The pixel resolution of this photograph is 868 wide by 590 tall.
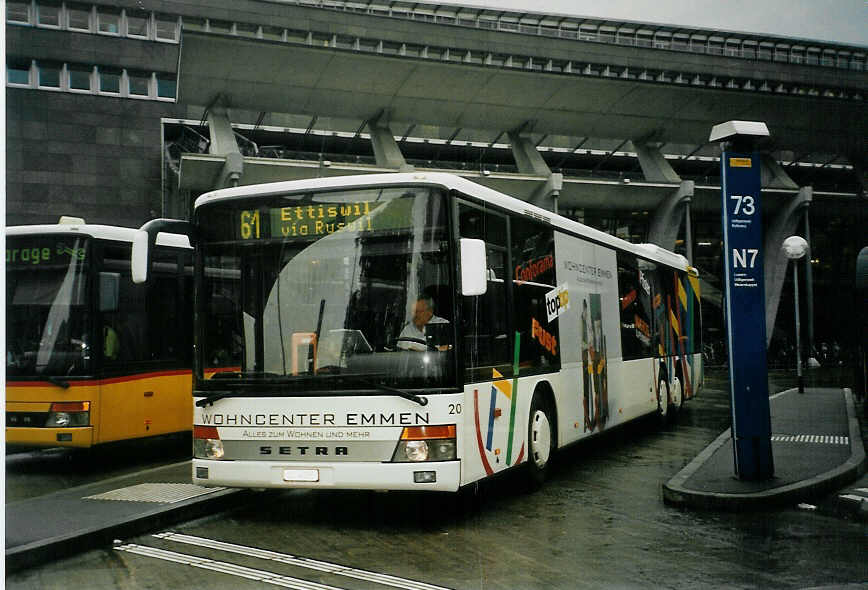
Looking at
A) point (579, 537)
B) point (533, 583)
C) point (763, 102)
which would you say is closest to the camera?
point (533, 583)

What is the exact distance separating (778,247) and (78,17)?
6476 mm

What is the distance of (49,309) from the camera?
932 centimetres

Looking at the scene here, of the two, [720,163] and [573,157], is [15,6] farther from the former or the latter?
[720,163]

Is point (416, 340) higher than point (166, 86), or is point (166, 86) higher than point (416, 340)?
point (166, 86)

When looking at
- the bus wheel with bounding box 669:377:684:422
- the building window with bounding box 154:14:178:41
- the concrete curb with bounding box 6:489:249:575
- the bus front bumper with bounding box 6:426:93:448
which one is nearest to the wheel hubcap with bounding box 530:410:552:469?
the concrete curb with bounding box 6:489:249:575

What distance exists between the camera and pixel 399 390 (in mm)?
6938

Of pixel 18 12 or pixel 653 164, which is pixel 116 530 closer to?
pixel 18 12

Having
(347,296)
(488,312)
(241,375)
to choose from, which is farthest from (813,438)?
(241,375)

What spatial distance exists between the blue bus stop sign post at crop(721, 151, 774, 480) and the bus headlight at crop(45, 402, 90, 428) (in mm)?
6729

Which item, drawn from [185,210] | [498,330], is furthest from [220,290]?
[498,330]

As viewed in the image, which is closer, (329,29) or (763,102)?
(329,29)

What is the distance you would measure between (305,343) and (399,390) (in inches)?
33.1

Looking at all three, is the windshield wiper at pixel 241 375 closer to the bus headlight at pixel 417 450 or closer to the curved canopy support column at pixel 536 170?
the bus headlight at pixel 417 450

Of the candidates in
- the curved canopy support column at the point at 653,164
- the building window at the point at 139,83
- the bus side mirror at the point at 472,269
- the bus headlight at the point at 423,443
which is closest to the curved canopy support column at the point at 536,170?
the curved canopy support column at the point at 653,164
